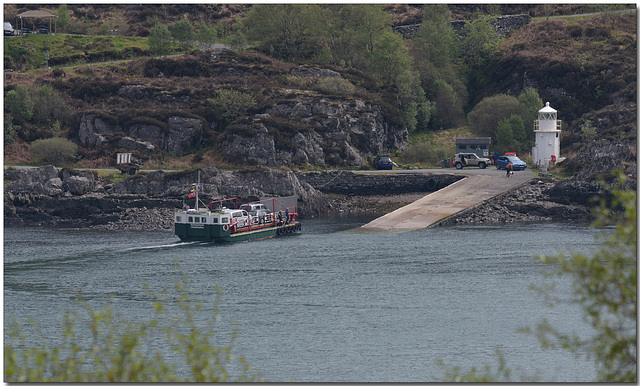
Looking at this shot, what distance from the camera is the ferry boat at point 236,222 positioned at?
211ft

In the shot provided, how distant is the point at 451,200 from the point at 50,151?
41.9m

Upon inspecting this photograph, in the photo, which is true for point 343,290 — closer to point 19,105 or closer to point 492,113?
point 492,113

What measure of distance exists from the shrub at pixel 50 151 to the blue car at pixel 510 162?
1768 inches

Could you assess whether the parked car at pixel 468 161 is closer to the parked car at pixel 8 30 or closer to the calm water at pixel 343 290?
the calm water at pixel 343 290

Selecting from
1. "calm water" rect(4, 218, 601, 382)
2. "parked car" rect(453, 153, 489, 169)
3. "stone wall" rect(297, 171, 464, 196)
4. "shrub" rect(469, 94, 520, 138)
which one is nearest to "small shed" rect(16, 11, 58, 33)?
"stone wall" rect(297, 171, 464, 196)

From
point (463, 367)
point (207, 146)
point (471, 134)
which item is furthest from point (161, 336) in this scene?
point (471, 134)

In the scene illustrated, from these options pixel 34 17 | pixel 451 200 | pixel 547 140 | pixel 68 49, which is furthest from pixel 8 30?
pixel 547 140

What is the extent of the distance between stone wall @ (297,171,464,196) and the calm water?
17827 millimetres

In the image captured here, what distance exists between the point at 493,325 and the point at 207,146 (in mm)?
62376

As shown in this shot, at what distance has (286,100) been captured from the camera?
102750 millimetres

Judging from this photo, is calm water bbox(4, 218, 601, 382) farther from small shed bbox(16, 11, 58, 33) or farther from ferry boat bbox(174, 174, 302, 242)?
small shed bbox(16, 11, 58, 33)

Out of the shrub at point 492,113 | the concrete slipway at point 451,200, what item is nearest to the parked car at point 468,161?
the concrete slipway at point 451,200

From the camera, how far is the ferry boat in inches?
2534

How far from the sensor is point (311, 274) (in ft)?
170
